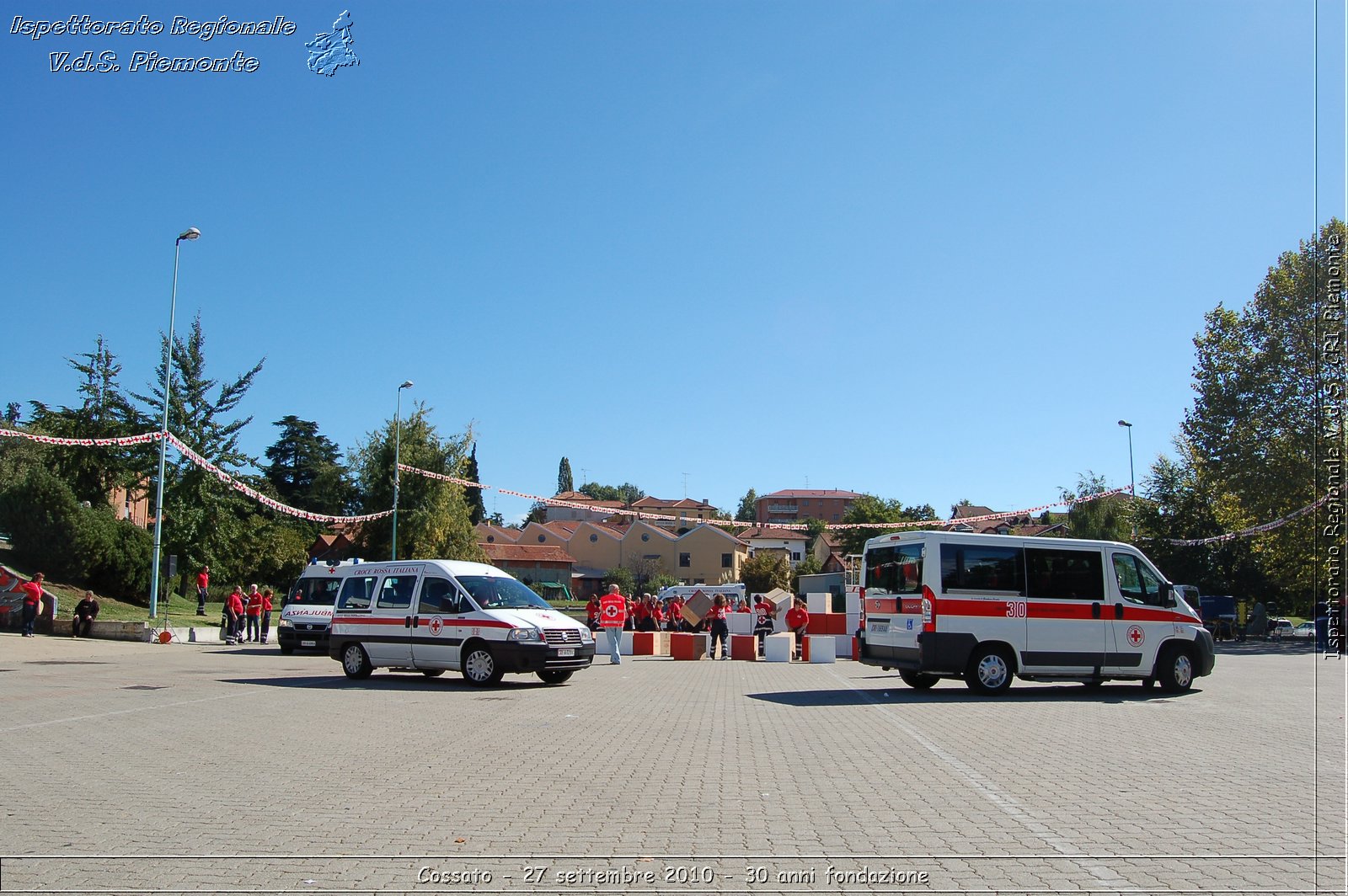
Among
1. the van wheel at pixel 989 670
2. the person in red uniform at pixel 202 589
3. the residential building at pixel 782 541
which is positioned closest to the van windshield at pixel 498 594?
the van wheel at pixel 989 670

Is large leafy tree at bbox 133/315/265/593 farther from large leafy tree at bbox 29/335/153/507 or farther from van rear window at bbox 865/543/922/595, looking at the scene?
van rear window at bbox 865/543/922/595

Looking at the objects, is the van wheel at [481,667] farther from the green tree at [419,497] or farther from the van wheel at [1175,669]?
the green tree at [419,497]

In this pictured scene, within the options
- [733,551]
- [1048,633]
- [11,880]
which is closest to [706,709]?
[1048,633]

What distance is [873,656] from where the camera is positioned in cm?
1673

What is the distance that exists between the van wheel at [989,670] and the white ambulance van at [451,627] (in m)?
6.34

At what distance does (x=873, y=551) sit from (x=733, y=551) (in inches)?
3232

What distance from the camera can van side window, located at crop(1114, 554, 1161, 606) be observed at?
16.6m

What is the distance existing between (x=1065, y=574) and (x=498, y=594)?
368 inches

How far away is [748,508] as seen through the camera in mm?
179625

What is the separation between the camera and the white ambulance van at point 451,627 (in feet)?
54.7

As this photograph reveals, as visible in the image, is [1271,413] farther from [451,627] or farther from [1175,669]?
[451,627]

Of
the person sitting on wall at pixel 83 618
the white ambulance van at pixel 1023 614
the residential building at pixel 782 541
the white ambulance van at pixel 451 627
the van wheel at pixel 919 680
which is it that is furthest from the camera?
the residential building at pixel 782 541

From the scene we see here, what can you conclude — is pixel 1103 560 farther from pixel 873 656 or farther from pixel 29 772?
pixel 29 772

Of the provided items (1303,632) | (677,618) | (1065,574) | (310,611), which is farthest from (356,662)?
(1303,632)
